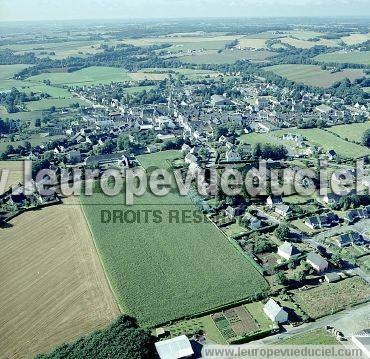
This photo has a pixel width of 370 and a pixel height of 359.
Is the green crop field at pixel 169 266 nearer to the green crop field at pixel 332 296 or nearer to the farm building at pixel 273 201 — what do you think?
the green crop field at pixel 332 296

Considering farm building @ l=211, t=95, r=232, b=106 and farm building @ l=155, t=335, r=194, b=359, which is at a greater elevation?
farm building @ l=211, t=95, r=232, b=106

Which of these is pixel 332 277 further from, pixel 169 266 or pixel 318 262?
pixel 169 266

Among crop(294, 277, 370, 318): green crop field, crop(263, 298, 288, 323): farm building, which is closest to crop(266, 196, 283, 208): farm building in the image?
crop(294, 277, 370, 318): green crop field

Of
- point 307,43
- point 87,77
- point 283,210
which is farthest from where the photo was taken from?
point 307,43

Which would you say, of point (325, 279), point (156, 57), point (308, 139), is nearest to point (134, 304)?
point (325, 279)

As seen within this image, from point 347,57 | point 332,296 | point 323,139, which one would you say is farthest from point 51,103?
point 347,57

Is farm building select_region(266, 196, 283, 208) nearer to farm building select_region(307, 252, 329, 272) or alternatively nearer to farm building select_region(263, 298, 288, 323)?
farm building select_region(307, 252, 329, 272)
